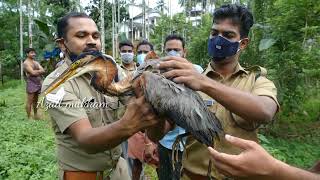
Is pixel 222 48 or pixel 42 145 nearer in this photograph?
pixel 222 48

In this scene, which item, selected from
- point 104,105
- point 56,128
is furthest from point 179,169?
point 56,128

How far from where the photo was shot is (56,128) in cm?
290

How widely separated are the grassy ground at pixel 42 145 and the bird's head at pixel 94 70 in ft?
10.8

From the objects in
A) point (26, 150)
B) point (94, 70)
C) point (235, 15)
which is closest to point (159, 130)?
point (94, 70)

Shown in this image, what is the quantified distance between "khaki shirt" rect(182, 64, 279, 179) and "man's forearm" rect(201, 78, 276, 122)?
0.63 feet

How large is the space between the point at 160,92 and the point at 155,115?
13cm

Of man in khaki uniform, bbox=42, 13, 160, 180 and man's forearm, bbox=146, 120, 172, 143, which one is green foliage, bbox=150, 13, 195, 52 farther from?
man's forearm, bbox=146, 120, 172, 143

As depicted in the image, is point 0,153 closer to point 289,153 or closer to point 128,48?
point 128,48

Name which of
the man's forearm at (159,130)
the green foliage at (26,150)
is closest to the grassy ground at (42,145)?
the green foliage at (26,150)

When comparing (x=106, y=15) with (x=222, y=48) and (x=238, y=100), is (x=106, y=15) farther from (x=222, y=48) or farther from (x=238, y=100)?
(x=238, y=100)

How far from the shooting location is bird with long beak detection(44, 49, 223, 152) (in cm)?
233

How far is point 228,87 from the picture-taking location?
2.34 meters

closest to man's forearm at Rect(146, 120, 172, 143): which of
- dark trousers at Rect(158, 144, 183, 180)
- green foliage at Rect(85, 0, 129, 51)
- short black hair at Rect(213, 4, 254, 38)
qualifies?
short black hair at Rect(213, 4, 254, 38)

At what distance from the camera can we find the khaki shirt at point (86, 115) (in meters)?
2.72
